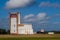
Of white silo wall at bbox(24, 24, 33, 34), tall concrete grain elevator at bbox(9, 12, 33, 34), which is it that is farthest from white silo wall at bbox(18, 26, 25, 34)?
white silo wall at bbox(24, 24, 33, 34)

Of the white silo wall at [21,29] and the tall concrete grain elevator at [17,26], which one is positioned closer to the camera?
the tall concrete grain elevator at [17,26]

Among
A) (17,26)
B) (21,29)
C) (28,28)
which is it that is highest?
(17,26)

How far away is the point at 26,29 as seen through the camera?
74.7 meters

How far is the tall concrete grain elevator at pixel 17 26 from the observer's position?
74062 millimetres

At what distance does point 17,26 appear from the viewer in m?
74.6

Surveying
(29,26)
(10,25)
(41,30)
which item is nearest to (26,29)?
(29,26)

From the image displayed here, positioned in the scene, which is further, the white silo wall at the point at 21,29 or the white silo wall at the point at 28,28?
the white silo wall at the point at 21,29

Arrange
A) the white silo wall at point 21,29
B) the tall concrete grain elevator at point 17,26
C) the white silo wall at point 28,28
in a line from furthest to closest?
the white silo wall at point 21,29 < the white silo wall at point 28,28 < the tall concrete grain elevator at point 17,26

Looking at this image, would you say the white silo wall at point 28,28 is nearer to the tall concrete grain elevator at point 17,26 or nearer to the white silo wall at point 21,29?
the tall concrete grain elevator at point 17,26

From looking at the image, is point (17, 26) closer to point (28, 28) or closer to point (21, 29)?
point (21, 29)

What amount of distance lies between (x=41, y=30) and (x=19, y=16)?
15.3 metres

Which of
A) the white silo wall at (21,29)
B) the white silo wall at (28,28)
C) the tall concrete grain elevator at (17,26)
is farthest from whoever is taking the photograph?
the white silo wall at (21,29)

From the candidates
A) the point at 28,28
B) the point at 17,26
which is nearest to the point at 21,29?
the point at 17,26

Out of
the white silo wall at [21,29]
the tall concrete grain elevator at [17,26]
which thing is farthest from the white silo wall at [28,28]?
the white silo wall at [21,29]
